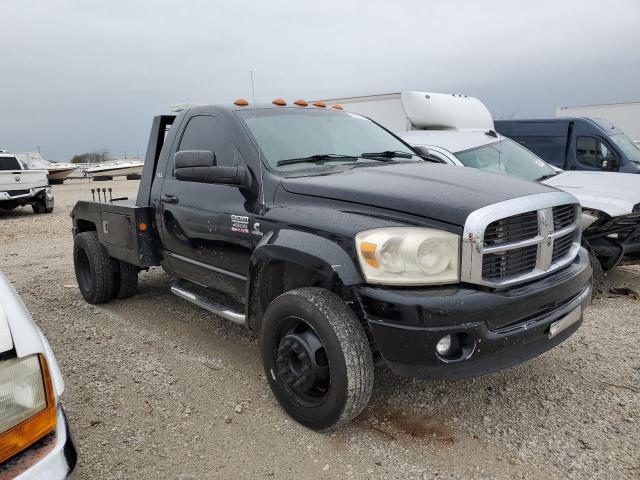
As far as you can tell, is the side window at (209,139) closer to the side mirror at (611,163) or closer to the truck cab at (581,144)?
the truck cab at (581,144)

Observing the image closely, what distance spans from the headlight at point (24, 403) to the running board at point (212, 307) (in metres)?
1.73

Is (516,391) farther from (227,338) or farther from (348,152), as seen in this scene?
(227,338)

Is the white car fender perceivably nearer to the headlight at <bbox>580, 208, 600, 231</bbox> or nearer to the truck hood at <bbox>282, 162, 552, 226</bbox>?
the truck hood at <bbox>282, 162, 552, 226</bbox>

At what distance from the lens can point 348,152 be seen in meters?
3.58

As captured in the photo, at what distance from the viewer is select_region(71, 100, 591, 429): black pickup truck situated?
2377 mm

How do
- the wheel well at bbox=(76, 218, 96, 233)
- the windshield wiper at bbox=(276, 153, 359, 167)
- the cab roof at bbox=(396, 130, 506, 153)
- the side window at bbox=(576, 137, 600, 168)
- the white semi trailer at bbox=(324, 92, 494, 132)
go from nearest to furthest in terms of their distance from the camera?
the windshield wiper at bbox=(276, 153, 359, 167)
the wheel well at bbox=(76, 218, 96, 233)
the cab roof at bbox=(396, 130, 506, 153)
the white semi trailer at bbox=(324, 92, 494, 132)
the side window at bbox=(576, 137, 600, 168)

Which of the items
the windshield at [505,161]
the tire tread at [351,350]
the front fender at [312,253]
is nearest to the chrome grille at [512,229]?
the front fender at [312,253]

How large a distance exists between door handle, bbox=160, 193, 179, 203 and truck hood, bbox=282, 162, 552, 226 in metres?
1.26

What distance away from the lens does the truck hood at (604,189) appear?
4.60 meters

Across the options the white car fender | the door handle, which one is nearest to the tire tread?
the white car fender

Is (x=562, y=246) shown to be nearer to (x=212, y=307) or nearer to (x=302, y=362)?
(x=302, y=362)

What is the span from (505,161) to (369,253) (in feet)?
15.1

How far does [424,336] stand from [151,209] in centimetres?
281

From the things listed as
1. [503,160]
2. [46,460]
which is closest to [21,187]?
[503,160]
